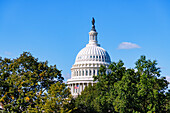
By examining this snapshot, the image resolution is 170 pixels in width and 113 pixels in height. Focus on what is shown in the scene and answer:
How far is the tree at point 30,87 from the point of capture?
170 feet

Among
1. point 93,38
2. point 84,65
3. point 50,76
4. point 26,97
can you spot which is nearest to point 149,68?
point 50,76

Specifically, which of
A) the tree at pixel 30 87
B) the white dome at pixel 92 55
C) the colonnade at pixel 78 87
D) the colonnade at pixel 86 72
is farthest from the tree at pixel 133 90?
the white dome at pixel 92 55

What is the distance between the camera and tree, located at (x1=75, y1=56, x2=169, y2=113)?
5600cm

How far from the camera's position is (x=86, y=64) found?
163000mm

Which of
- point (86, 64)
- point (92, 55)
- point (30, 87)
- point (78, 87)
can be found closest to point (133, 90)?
point (30, 87)

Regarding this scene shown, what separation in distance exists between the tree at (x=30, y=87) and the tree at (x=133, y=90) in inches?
303

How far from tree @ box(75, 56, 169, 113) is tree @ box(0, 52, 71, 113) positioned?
770cm

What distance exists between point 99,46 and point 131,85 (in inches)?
4726

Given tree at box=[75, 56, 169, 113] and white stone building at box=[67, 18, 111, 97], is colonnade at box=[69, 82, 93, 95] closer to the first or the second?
white stone building at box=[67, 18, 111, 97]

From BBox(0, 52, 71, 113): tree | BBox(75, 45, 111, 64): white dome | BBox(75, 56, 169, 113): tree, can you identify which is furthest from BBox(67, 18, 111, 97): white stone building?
BBox(0, 52, 71, 113): tree

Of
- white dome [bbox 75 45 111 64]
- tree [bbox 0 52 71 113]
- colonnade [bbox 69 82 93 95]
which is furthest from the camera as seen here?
white dome [bbox 75 45 111 64]

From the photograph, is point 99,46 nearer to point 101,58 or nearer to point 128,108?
point 101,58

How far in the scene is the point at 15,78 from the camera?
5428 centimetres

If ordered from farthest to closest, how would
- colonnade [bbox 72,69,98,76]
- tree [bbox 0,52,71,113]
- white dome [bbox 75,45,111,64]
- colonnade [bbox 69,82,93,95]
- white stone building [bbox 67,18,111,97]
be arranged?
1. white dome [bbox 75,45,111,64]
2. colonnade [bbox 72,69,98,76]
3. white stone building [bbox 67,18,111,97]
4. colonnade [bbox 69,82,93,95]
5. tree [bbox 0,52,71,113]
